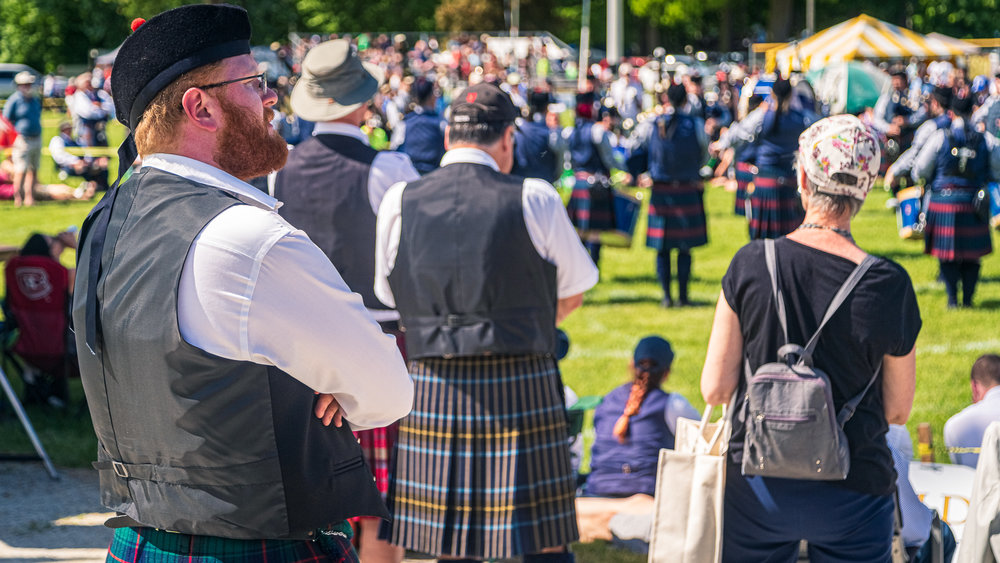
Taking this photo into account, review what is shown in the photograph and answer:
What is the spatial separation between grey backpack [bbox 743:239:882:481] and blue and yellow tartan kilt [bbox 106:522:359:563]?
105cm

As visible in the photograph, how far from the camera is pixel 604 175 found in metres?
9.77

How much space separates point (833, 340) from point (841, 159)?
403 mm

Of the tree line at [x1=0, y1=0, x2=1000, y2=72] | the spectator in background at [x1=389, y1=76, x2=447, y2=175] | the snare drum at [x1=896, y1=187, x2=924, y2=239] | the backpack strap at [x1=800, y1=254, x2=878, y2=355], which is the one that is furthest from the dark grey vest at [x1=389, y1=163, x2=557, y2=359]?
the tree line at [x1=0, y1=0, x2=1000, y2=72]

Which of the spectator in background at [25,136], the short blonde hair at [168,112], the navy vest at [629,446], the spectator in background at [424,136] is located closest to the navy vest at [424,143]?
the spectator in background at [424,136]

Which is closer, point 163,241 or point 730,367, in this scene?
point 163,241

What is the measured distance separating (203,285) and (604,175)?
8.37 m

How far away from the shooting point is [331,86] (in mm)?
3664

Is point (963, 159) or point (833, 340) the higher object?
point (833, 340)

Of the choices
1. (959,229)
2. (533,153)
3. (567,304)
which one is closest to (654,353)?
(567,304)

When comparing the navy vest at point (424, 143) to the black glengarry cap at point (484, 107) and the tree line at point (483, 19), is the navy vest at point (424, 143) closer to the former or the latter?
the black glengarry cap at point (484, 107)

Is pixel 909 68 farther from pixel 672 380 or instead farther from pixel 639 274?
pixel 672 380

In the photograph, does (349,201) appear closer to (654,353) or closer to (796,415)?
(654,353)

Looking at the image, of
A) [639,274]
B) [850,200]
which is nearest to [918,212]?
[639,274]

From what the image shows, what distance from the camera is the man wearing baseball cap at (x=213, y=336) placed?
5.16 ft
